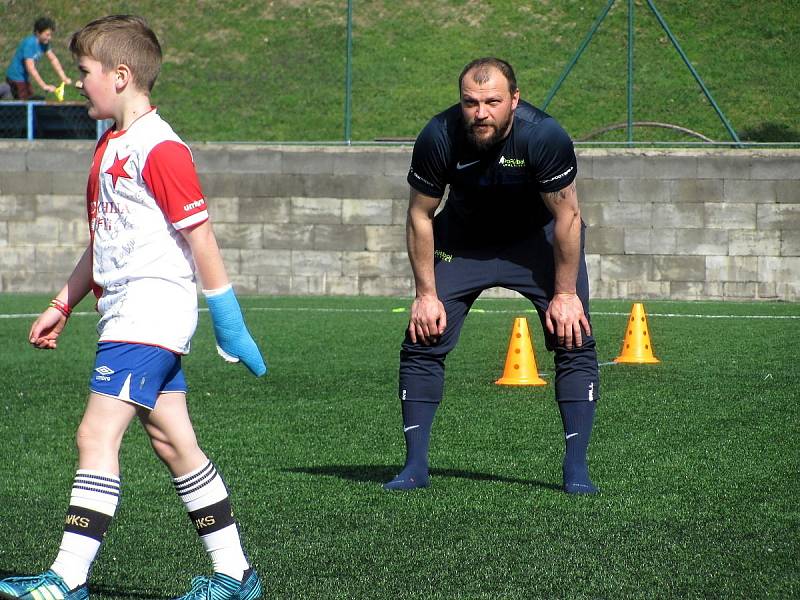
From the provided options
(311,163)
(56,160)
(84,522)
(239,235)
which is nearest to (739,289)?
(311,163)

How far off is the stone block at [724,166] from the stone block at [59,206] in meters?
9.01

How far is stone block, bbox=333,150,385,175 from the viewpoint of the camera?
61.9 feet

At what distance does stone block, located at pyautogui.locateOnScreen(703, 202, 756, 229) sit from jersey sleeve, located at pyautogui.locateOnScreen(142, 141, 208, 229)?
1518 centimetres

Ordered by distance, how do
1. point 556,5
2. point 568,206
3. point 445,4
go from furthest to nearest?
point 445,4 < point 556,5 < point 568,206

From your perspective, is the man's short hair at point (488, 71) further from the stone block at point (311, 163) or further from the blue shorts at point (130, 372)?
the stone block at point (311, 163)

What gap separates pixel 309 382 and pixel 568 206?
14.7 feet

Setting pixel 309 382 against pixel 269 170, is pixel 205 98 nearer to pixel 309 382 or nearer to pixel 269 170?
pixel 269 170

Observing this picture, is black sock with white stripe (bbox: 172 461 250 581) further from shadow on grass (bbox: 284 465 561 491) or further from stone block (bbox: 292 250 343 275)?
stone block (bbox: 292 250 343 275)

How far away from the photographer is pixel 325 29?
85.2 ft

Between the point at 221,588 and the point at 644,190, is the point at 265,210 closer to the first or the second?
the point at 644,190

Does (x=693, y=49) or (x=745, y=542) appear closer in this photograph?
(x=745, y=542)

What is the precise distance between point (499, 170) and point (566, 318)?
0.66 metres

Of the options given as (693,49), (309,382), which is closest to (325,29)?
(693,49)

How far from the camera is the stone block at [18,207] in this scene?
64.6 ft
